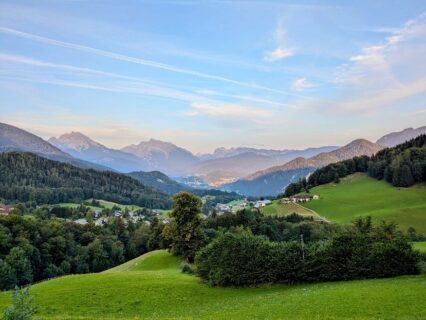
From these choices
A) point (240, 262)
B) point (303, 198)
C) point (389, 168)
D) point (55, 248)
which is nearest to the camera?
point (240, 262)

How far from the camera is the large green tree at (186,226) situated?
66250mm

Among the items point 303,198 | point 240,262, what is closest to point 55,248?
point 240,262

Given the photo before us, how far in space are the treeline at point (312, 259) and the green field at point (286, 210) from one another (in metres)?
103

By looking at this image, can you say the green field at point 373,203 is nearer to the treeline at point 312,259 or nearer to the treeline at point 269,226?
the treeline at point 269,226

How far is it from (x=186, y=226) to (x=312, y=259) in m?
33.1

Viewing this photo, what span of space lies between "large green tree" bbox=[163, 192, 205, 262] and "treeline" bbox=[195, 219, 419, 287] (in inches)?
1028

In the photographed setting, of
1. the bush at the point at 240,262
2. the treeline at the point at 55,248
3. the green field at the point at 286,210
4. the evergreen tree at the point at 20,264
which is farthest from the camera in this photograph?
the green field at the point at 286,210

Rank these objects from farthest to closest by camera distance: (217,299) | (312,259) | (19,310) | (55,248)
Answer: (55,248)
(312,259)
(217,299)
(19,310)

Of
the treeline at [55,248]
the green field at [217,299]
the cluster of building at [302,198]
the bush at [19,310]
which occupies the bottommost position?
the treeline at [55,248]

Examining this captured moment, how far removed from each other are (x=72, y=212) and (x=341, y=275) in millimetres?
178094

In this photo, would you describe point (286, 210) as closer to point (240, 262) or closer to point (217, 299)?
point (240, 262)

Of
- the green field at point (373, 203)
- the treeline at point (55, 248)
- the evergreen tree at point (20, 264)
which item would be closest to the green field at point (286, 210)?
the green field at point (373, 203)

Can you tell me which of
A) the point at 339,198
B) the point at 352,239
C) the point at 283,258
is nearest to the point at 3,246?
the point at 283,258

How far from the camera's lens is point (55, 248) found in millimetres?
96938
